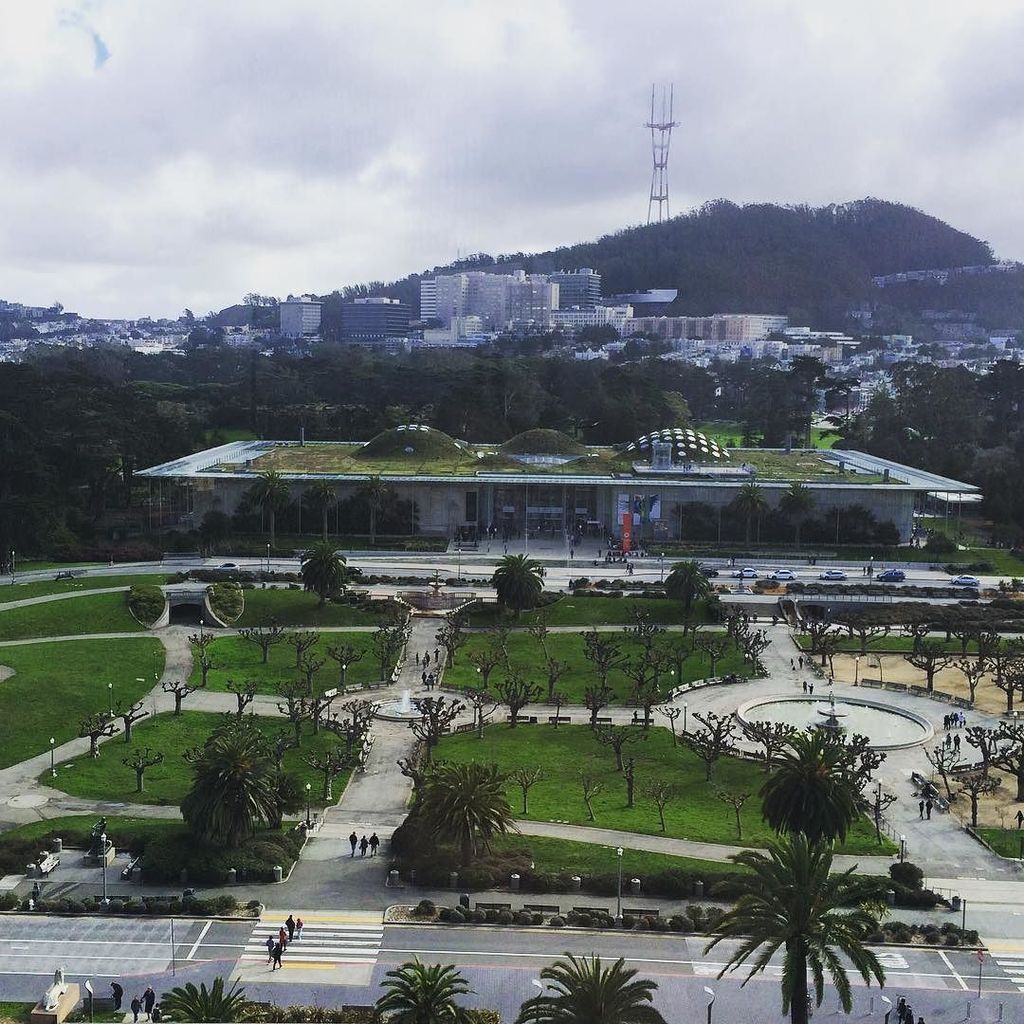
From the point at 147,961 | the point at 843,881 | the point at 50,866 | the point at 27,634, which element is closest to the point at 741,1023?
the point at 843,881

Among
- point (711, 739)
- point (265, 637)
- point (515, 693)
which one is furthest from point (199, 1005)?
point (265, 637)

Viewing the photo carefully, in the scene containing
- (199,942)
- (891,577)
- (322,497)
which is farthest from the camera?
(322,497)

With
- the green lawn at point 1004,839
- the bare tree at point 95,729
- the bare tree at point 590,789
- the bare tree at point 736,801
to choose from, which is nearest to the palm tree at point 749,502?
the bare tree at point 590,789

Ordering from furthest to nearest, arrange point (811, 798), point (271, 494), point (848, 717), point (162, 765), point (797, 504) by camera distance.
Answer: point (797, 504) < point (271, 494) < point (848, 717) < point (162, 765) < point (811, 798)

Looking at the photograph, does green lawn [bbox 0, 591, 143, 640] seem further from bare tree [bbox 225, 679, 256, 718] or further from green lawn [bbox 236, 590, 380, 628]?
bare tree [bbox 225, 679, 256, 718]

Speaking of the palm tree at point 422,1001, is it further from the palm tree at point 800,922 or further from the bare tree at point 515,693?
the bare tree at point 515,693

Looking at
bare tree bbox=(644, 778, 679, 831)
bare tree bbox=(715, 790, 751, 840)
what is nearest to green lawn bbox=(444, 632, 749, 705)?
bare tree bbox=(644, 778, 679, 831)

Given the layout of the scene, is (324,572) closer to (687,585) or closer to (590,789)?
(687,585)
